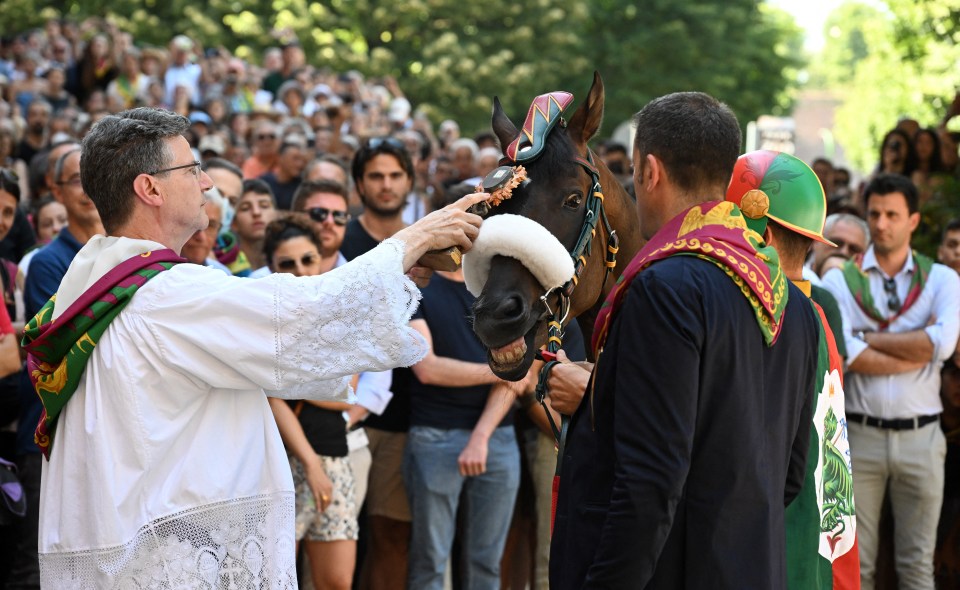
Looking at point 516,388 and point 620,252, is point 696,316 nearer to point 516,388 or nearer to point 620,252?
point 620,252

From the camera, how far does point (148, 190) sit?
3.44 meters

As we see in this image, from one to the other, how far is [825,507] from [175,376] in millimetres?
2194

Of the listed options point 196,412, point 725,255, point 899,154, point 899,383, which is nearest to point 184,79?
point 899,154

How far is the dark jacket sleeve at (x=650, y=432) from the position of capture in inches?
111

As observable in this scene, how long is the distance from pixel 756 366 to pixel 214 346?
1.52 metres

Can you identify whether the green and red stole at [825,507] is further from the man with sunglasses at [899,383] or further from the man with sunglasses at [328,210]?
the man with sunglasses at [328,210]

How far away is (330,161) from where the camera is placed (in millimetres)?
7965

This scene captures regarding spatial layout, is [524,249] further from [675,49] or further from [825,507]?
[675,49]

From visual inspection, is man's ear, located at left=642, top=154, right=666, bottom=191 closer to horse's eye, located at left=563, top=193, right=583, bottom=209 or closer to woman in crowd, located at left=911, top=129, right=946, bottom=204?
horse's eye, located at left=563, top=193, right=583, bottom=209

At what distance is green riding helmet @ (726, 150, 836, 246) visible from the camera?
407 centimetres

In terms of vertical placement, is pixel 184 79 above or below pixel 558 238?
above

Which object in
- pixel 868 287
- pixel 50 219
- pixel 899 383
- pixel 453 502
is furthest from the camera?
pixel 50 219

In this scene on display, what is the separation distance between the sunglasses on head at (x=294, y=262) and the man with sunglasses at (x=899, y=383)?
3.24 metres

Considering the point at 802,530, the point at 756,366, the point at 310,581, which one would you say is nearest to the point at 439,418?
the point at 310,581
